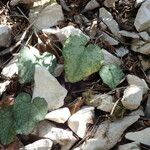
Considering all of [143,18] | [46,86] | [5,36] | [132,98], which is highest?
[5,36]

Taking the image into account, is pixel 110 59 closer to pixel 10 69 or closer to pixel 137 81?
pixel 137 81

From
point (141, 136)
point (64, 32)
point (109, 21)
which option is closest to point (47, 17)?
point (64, 32)

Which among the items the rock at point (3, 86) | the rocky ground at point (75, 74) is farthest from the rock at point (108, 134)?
the rock at point (3, 86)

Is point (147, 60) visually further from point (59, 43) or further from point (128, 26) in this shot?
point (59, 43)

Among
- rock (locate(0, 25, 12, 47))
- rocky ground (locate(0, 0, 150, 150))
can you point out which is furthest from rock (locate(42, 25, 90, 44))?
rock (locate(0, 25, 12, 47))

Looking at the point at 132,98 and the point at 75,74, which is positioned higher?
the point at 75,74

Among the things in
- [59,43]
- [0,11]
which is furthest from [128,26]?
[0,11]

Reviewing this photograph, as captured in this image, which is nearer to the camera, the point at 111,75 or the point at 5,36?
the point at 111,75
